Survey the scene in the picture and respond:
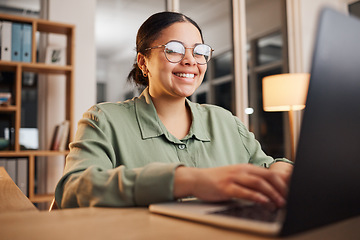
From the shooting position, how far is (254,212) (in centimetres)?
51

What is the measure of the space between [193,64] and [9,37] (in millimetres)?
1974

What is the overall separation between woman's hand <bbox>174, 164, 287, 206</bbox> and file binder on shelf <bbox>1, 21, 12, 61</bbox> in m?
2.47

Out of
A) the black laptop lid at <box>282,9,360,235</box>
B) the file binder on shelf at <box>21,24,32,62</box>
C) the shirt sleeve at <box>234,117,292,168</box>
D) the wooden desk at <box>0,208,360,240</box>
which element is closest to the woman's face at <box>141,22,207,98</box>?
the shirt sleeve at <box>234,117,292,168</box>

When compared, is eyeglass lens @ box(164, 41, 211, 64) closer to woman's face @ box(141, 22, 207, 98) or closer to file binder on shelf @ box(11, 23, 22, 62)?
woman's face @ box(141, 22, 207, 98)

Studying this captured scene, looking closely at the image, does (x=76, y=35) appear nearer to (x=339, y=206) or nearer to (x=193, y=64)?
(x=193, y=64)

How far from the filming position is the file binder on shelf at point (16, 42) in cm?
263

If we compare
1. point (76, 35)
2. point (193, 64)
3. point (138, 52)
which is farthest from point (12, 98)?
point (193, 64)

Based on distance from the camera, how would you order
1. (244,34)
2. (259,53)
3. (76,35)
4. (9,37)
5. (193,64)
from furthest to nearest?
(259,53) < (244,34) < (76,35) < (9,37) < (193,64)

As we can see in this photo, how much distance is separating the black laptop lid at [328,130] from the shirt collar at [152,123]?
0.71 m

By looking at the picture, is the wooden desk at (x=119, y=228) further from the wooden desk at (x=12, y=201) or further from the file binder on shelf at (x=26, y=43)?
the file binder on shelf at (x=26, y=43)

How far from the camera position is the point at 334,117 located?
0.43 meters

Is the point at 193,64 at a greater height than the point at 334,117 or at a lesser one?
greater

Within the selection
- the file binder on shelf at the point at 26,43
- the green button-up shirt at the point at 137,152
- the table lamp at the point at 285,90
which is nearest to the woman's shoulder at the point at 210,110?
the green button-up shirt at the point at 137,152

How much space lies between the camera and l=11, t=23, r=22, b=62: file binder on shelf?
263 centimetres
